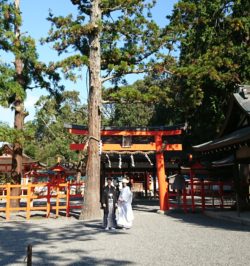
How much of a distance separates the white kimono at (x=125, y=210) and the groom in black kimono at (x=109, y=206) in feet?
0.75

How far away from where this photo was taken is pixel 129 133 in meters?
17.4

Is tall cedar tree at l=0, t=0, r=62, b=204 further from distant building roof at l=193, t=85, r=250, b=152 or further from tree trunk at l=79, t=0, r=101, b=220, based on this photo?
distant building roof at l=193, t=85, r=250, b=152

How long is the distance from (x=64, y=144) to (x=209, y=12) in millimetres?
26155

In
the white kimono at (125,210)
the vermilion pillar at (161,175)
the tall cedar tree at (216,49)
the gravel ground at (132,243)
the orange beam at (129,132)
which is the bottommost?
the gravel ground at (132,243)

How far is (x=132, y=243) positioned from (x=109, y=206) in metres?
3.00

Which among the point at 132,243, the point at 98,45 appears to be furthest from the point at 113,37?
the point at 132,243

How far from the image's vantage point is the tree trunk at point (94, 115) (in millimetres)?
14992

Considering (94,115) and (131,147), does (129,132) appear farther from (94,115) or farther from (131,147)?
(94,115)

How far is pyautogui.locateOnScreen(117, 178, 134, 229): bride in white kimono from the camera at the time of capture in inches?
468

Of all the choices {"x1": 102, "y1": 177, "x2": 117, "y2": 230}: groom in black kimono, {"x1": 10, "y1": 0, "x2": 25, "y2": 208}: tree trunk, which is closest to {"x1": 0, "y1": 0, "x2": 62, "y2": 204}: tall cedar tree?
{"x1": 10, "y1": 0, "x2": 25, "y2": 208}: tree trunk

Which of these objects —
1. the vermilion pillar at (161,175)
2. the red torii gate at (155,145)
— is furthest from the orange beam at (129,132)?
the vermilion pillar at (161,175)

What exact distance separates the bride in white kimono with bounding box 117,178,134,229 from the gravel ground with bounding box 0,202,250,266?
12.7 inches

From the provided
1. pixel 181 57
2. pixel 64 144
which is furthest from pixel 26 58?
pixel 64 144

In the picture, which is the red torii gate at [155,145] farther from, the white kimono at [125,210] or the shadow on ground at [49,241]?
the white kimono at [125,210]
